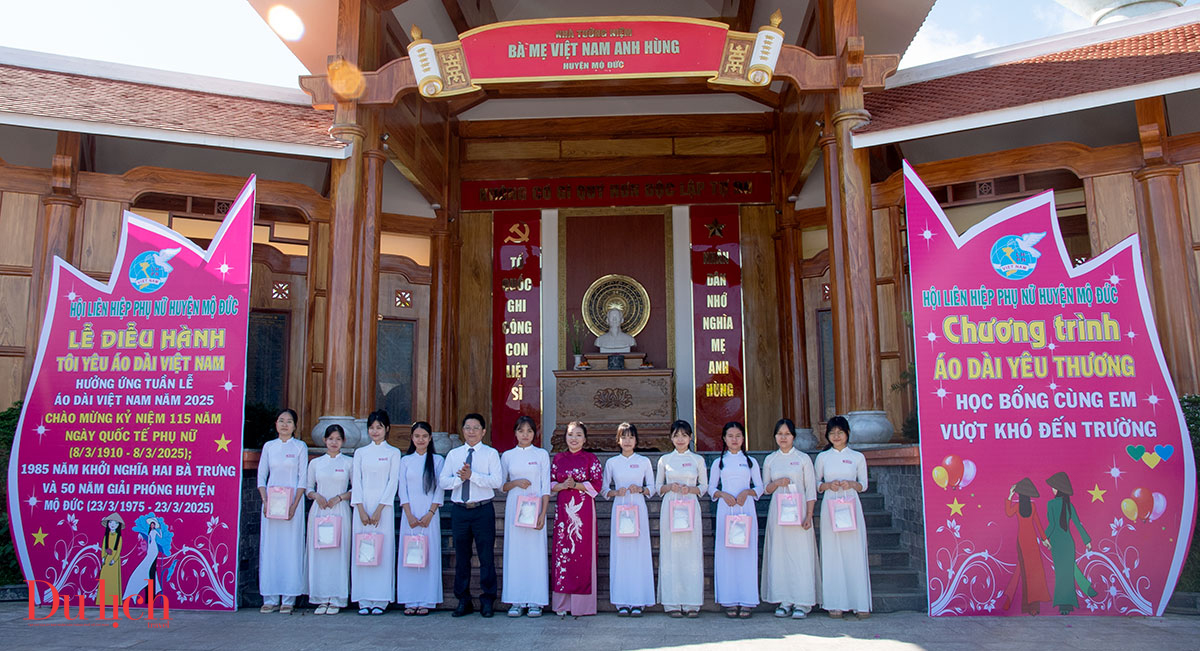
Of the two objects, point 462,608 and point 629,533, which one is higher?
point 629,533

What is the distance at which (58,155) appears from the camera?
6.48 metres

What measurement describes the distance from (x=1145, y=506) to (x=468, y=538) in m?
3.58

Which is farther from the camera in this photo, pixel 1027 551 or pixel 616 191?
pixel 616 191

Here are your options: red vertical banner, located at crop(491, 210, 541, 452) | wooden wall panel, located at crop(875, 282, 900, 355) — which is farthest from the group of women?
red vertical banner, located at crop(491, 210, 541, 452)

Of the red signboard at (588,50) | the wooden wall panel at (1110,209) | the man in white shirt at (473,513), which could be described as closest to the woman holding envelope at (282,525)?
the man in white shirt at (473,513)

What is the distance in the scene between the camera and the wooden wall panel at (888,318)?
22.3 ft

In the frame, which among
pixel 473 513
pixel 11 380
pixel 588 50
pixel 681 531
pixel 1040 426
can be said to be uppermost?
pixel 588 50

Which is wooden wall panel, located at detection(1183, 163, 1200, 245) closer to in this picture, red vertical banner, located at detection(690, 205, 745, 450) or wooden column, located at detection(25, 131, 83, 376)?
red vertical banner, located at detection(690, 205, 745, 450)

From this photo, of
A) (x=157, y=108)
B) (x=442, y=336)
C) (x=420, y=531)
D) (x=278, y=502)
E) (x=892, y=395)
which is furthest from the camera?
(x=442, y=336)

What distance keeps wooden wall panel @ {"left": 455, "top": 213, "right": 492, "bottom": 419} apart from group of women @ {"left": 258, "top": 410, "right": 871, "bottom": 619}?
12.8 feet

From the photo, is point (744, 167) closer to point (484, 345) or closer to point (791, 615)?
point (484, 345)

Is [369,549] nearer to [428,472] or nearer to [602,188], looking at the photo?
[428,472]

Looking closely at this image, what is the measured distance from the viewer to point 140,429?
4.98 meters

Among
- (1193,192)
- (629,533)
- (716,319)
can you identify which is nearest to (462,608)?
(629,533)
